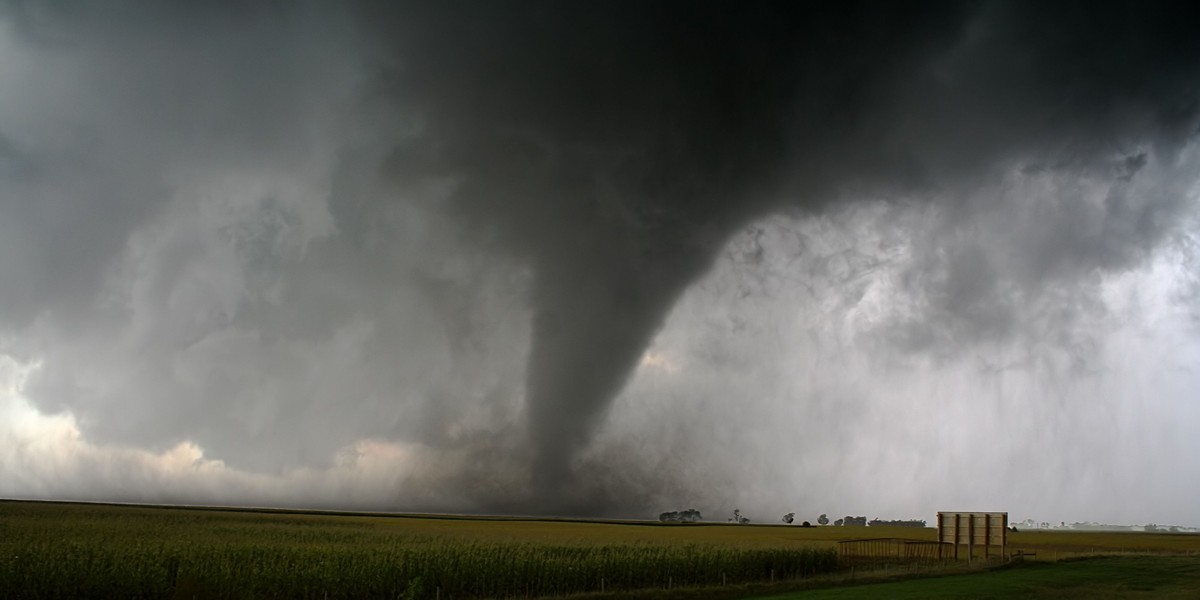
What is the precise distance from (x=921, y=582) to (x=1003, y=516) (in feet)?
39.7

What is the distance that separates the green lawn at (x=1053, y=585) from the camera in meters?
32.7

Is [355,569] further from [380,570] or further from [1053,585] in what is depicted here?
[1053,585]

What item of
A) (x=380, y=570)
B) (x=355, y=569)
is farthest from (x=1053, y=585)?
(x=355, y=569)

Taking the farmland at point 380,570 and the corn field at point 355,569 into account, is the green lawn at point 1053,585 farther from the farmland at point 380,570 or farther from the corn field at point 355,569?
the corn field at point 355,569

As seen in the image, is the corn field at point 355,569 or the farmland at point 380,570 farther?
the farmland at point 380,570

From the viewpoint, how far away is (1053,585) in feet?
120

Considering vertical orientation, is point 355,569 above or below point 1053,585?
below

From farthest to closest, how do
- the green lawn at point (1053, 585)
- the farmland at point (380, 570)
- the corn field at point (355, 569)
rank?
the green lawn at point (1053, 585) → the farmland at point (380, 570) → the corn field at point (355, 569)

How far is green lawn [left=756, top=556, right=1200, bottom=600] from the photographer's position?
32656 millimetres

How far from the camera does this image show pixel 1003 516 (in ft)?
156

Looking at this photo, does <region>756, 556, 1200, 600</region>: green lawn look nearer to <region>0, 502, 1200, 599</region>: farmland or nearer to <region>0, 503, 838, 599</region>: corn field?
<region>0, 502, 1200, 599</region>: farmland

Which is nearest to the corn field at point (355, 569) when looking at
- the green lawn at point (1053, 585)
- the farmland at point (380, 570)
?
the farmland at point (380, 570)

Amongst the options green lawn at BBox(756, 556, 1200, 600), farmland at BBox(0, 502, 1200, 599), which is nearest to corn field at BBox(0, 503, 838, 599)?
farmland at BBox(0, 502, 1200, 599)

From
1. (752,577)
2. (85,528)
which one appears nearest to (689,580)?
(752,577)
